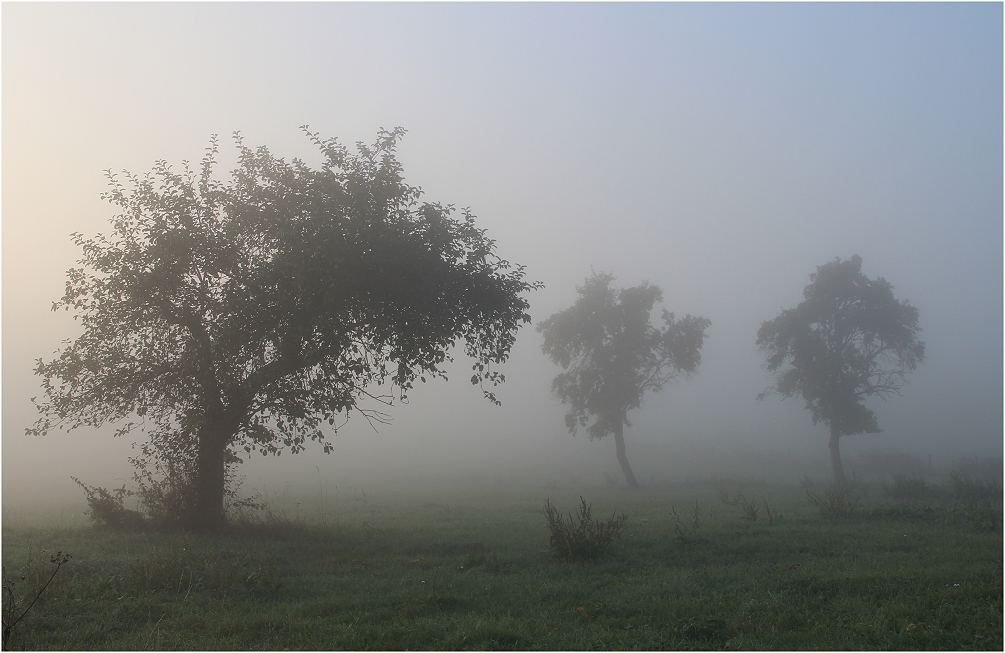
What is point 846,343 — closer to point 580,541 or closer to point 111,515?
point 580,541

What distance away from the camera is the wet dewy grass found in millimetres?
7039

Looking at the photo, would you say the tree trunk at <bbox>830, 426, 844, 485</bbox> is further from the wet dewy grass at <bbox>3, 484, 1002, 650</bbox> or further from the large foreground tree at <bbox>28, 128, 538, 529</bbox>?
the large foreground tree at <bbox>28, 128, 538, 529</bbox>

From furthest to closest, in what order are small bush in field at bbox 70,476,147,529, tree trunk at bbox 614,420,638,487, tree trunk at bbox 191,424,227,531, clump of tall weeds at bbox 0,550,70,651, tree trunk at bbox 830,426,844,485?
tree trunk at bbox 614,420,638,487 < tree trunk at bbox 830,426,844,485 < tree trunk at bbox 191,424,227,531 < small bush in field at bbox 70,476,147,529 < clump of tall weeds at bbox 0,550,70,651

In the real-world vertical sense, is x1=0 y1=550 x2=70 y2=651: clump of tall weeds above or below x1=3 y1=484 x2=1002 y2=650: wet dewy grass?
above

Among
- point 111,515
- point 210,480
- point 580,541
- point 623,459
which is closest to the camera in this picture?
point 580,541

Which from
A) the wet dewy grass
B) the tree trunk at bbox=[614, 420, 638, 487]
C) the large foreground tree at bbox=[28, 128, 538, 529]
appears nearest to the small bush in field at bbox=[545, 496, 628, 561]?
the wet dewy grass

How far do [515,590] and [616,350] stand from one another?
3122 cm

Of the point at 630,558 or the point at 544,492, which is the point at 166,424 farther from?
the point at 544,492

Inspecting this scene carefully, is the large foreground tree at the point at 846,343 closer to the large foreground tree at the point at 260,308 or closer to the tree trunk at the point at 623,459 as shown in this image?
the tree trunk at the point at 623,459

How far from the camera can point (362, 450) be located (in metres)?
70.2

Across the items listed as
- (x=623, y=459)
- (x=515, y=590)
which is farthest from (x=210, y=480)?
(x=623, y=459)

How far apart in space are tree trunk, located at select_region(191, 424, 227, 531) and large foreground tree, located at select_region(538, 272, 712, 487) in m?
27.5

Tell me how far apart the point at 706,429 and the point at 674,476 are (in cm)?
3891

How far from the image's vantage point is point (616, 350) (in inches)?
1549
